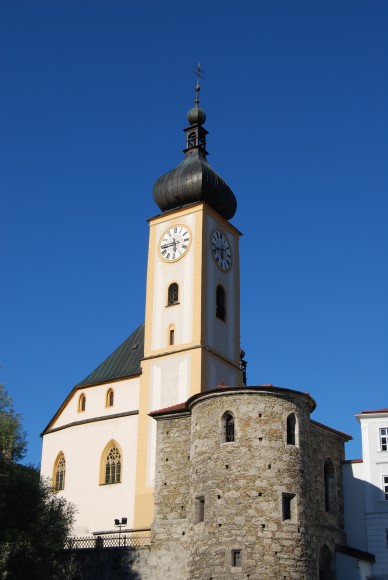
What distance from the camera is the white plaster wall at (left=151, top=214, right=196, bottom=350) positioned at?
153ft

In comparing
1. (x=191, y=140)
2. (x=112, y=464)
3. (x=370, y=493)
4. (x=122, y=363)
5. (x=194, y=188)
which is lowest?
(x=370, y=493)

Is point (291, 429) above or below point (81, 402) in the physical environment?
below

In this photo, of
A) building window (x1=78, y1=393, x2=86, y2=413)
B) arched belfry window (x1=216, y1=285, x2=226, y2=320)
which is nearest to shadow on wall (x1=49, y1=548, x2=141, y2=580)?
building window (x1=78, y1=393, x2=86, y2=413)

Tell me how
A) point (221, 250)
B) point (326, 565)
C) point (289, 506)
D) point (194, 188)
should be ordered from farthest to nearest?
point (221, 250)
point (194, 188)
point (326, 565)
point (289, 506)

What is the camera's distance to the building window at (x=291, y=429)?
35.3 meters

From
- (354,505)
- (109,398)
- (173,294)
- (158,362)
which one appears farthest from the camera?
(173,294)

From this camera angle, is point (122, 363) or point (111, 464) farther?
point (122, 363)

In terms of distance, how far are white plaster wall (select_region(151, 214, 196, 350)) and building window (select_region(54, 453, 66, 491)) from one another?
8.22 meters

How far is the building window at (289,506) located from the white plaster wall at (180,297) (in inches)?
528

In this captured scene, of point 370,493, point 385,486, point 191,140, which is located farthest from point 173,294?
point 385,486

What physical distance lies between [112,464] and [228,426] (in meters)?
12.5

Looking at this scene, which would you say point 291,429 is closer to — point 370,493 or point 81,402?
point 370,493

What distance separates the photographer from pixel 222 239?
50.3m

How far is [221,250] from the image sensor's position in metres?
49.9
